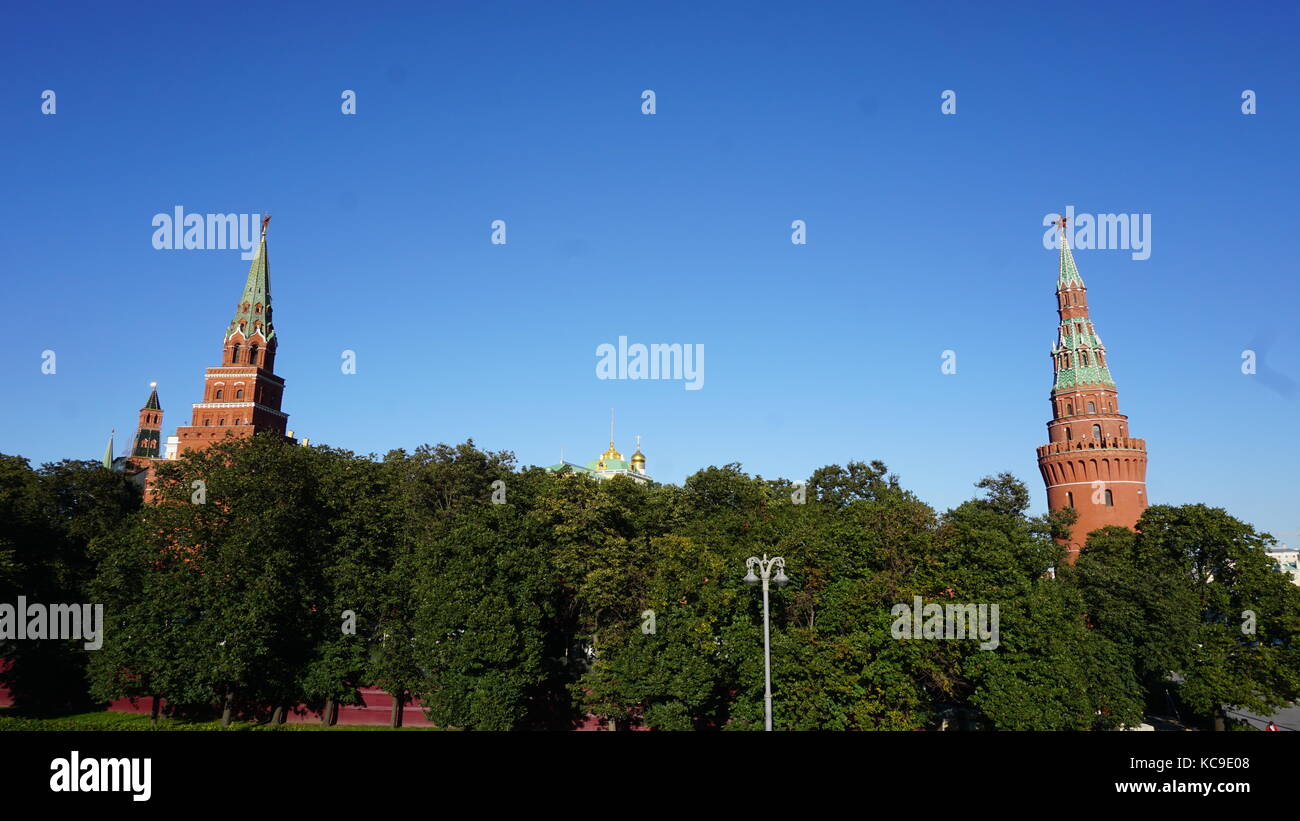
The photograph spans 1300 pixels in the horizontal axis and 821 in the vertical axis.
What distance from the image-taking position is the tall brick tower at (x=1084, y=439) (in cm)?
7600

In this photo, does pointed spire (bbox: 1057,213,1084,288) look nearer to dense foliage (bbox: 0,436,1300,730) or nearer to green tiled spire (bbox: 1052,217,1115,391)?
green tiled spire (bbox: 1052,217,1115,391)

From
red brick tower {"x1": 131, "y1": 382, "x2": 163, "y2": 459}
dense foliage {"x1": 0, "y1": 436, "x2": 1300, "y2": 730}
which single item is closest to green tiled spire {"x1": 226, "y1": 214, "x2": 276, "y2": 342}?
dense foliage {"x1": 0, "y1": 436, "x2": 1300, "y2": 730}

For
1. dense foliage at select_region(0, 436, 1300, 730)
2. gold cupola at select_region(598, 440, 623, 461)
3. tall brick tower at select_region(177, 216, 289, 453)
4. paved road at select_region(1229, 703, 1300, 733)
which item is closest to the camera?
dense foliage at select_region(0, 436, 1300, 730)

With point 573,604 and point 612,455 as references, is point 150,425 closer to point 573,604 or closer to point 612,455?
point 612,455

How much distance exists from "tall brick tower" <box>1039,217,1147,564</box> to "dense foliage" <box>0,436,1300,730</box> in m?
30.1

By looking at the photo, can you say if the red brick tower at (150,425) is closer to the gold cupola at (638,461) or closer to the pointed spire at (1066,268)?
the gold cupola at (638,461)

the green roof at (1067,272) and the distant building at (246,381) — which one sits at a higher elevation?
the green roof at (1067,272)

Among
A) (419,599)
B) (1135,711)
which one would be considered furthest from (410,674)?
(1135,711)

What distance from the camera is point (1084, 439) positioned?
78.6 m

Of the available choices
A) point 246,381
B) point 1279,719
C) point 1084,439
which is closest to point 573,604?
point 1279,719

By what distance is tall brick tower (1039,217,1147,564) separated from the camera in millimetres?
76000

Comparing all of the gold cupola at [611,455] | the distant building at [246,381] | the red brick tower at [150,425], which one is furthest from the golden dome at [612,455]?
the red brick tower at [150,425]
